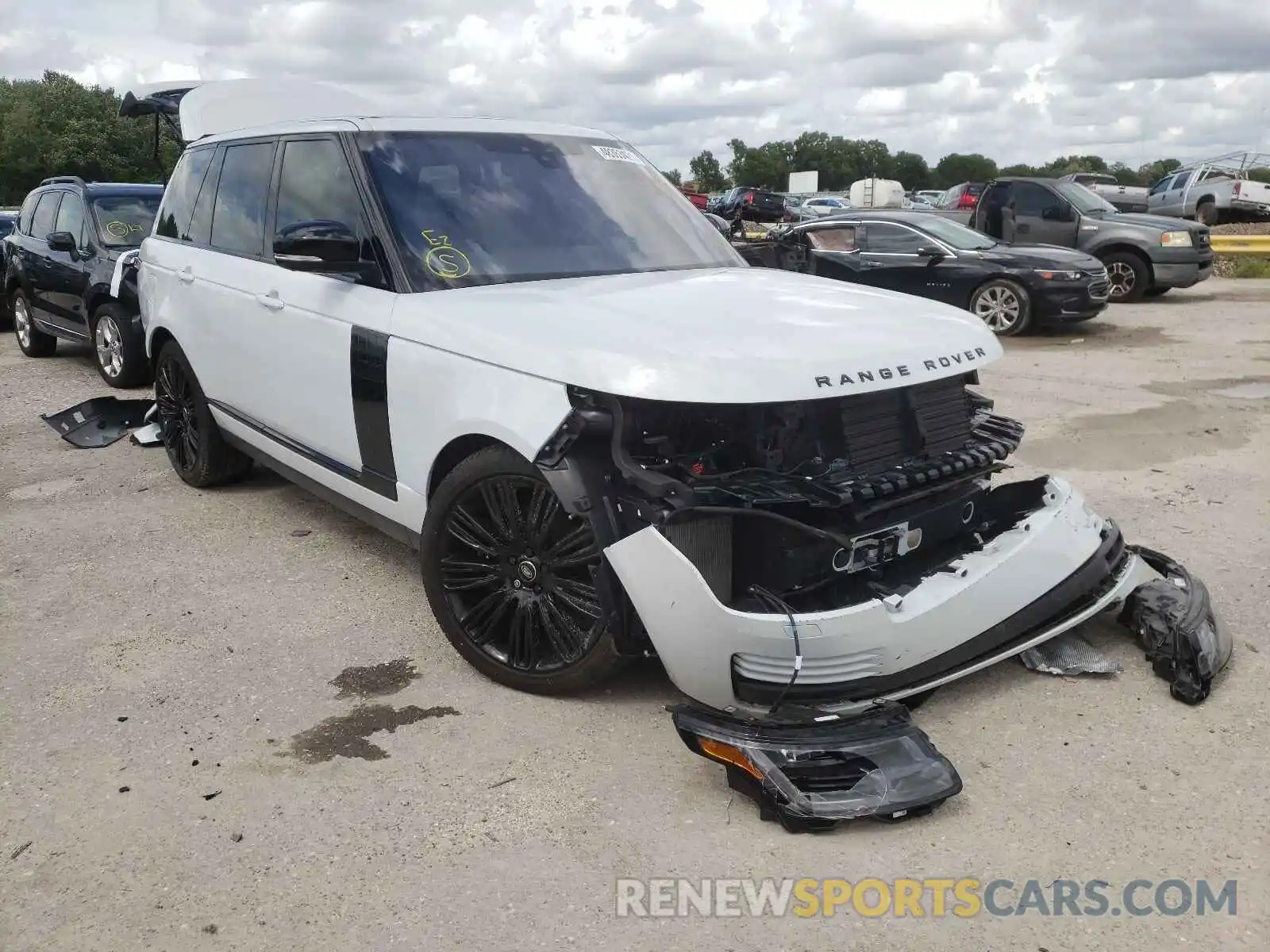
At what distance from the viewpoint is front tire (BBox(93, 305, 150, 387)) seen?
8945 millimetres

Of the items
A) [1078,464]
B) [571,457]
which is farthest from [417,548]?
[1078,464]

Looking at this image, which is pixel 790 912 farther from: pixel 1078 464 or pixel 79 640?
pixel 1078 464

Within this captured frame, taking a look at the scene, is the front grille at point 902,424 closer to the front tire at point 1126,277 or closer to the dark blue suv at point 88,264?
the dark blue suv at point 88,264

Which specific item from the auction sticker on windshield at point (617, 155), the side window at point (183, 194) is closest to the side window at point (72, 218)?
the side window at point (183, 194)

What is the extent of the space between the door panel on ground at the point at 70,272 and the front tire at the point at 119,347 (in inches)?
16.0

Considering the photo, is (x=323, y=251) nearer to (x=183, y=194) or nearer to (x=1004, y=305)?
(x=183, y=194)

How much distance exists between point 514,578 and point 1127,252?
Answer: 1316 cm

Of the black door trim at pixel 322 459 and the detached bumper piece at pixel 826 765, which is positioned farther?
the black door trim at pixel 322 459

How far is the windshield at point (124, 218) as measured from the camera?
9398 mm

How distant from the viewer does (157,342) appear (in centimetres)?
625

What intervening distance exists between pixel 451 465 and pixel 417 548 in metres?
0.36

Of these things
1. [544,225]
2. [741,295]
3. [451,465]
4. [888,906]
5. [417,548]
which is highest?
[544,225]

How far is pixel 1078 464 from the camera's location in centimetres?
649

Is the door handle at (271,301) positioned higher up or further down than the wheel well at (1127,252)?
higher up
